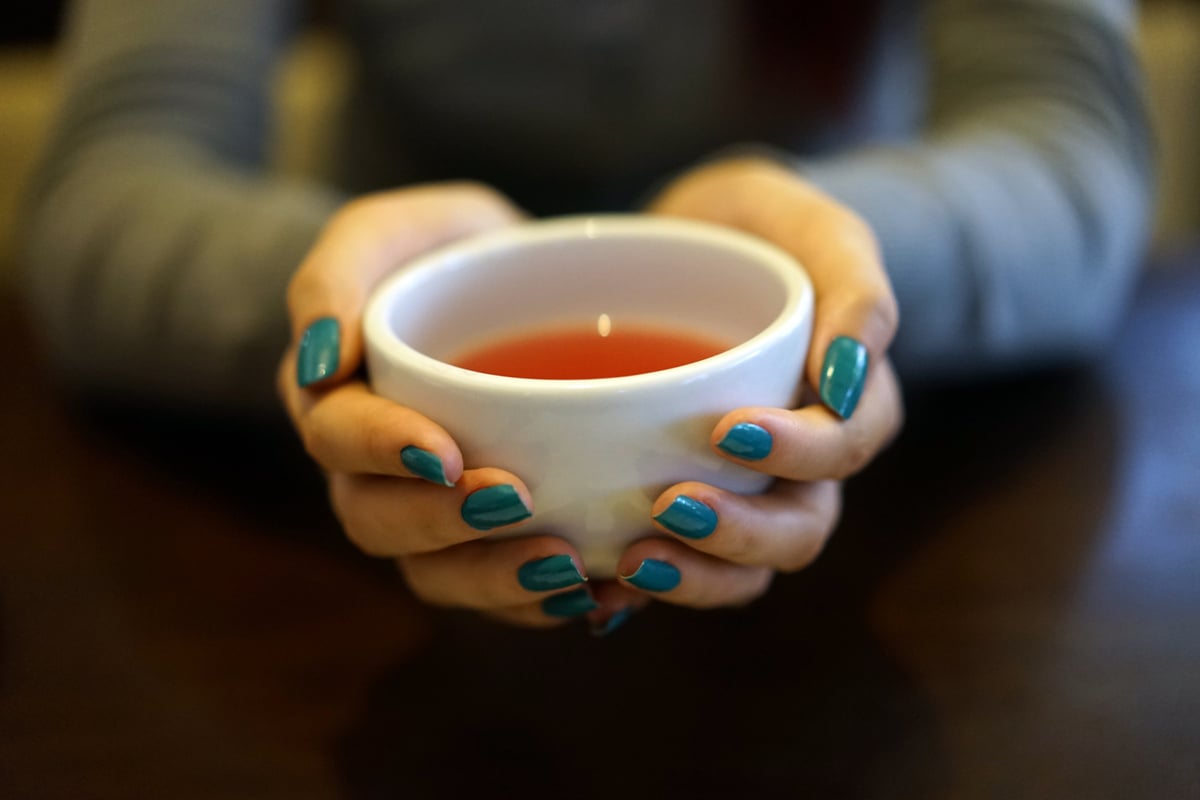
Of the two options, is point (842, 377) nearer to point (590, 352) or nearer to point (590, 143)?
point (590, 352)

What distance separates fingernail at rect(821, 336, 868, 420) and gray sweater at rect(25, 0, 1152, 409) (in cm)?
21

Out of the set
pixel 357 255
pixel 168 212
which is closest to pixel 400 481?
pixel 357 255

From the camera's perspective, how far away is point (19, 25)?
1560mm

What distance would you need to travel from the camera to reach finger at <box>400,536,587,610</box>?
36 centimetres

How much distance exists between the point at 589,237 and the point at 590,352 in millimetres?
56

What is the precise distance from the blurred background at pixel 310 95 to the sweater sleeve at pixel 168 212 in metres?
0.61

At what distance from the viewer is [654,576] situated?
37 cm

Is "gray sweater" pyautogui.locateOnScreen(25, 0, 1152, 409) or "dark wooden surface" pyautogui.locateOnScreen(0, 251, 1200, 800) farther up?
"gray sweater" pyautogui.locateOnScreen(25, 0, 1152, 409)

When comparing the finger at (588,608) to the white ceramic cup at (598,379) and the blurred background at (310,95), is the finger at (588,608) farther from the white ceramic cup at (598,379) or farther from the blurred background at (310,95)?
the blurred background at (310,95)

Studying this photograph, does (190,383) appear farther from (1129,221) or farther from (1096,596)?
(1129,221)

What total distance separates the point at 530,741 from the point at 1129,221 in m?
0.55

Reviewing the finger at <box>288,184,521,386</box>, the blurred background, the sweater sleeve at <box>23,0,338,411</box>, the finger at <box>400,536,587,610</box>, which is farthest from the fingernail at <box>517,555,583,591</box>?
the blurred background

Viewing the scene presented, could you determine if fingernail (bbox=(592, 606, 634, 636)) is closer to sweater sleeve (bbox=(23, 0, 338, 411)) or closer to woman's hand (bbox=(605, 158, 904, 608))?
woman's hand (bbox=(605, 158, 904, 608))

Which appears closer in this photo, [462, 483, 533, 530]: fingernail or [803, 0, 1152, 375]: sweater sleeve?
[462, 483, 533, 530]: fingernail
